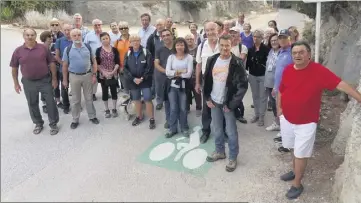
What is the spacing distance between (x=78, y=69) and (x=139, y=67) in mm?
1092

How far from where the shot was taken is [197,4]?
27.0 meters

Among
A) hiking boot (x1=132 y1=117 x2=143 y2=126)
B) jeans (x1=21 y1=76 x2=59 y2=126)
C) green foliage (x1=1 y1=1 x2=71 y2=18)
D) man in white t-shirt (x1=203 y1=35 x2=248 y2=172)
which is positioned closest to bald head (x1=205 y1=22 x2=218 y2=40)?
man in white t-shirt (x1=203 y1=35 x2=248 y2=172)

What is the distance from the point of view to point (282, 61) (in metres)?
5.16

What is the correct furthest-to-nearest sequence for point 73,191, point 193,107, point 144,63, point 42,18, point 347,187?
point 42,18
point 193,107
point 144,63
point 73,191
point 347,187

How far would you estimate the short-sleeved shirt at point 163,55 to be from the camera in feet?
19.6

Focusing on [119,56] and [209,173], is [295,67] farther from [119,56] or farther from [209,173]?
[119,56]

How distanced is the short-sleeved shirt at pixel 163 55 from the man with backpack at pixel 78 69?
1.26m

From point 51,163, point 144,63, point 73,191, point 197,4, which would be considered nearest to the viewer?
point 73,191

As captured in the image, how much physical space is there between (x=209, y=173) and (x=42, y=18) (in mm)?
16644

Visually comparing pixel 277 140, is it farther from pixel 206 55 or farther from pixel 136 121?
pixel 136 121

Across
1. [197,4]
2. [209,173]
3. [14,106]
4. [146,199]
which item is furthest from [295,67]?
[197,4]

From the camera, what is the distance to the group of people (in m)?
3.89

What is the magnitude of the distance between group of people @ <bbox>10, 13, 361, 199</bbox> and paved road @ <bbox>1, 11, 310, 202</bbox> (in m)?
0.23

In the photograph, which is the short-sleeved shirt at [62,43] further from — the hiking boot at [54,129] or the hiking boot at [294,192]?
the hiking boot at [294,192]
